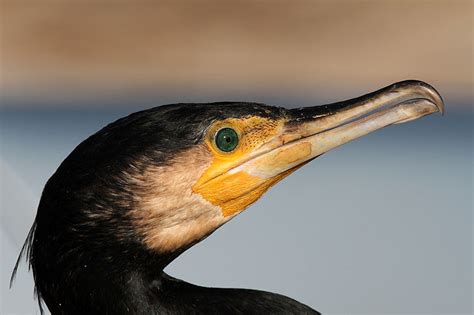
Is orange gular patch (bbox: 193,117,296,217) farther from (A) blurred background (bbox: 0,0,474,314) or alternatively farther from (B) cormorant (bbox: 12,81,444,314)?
(A) blurred background (bbox: 0,0,474,314)

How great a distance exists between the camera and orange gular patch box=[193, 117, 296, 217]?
8.69ft

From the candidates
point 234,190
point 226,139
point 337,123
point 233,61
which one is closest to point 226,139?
point 226,139

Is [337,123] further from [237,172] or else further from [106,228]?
[106,228]

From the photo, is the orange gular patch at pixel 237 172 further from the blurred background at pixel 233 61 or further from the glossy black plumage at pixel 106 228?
the blurred background at pixel 233 61

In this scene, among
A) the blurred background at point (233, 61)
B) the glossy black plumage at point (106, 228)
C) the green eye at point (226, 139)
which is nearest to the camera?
the glossy black plumage at point (106, 228)

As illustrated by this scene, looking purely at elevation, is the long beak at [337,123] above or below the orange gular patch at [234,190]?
above

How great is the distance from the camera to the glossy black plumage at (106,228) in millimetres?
2521

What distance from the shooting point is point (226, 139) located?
2652mm

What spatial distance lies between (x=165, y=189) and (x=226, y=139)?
179mm

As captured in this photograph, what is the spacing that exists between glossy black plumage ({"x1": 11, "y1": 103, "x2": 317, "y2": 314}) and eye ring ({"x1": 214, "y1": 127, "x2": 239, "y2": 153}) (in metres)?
0.04

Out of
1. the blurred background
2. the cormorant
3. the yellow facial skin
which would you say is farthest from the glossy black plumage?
the blurred background

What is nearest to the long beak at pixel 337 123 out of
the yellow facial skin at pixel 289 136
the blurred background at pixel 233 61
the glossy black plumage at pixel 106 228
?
the yellow facial skin at pixel 289 136

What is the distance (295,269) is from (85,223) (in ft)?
8.61

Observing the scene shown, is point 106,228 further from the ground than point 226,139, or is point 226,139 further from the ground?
point 226,139
